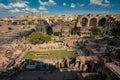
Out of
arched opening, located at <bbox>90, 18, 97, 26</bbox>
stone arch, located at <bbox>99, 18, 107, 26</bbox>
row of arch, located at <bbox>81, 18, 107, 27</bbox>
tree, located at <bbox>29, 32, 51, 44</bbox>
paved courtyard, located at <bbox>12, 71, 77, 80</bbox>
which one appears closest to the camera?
paved courtyard, located at <bbox>12, 71, 77, 80</bbox>

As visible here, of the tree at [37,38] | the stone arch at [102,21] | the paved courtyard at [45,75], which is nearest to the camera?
the paved courtyard at [45,75]

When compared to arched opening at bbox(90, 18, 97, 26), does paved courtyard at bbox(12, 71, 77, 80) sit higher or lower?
lower

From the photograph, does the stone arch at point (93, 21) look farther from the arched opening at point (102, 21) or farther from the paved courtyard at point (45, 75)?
the paved courtyard at point (45, 75)

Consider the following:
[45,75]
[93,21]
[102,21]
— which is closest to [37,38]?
[45,75]

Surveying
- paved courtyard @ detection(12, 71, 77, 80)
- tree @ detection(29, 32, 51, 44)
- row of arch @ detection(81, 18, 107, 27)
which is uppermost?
row of arch @ detection(81, 18, 107, 27)

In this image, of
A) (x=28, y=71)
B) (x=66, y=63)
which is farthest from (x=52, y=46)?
(x=28, y=71)

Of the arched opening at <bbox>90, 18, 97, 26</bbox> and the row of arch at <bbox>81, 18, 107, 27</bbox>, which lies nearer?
the row of arch at <bbox>81, 18, 107, 27</bbox>

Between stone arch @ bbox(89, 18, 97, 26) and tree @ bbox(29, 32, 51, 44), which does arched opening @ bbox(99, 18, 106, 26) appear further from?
tree @ bbox(29, 32, 51, 44)

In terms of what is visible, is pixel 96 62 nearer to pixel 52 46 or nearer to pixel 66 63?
pixel 66 63

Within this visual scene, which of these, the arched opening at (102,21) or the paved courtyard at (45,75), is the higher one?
the arched opening at (102,21)

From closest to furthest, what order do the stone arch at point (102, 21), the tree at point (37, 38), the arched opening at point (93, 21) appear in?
the tree at point (37, 38) < the stone arch at point (102, 21) < the arched opening at point (93, 21)

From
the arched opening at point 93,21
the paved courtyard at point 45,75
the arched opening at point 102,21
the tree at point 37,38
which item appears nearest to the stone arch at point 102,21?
the arched opening at point 102,21

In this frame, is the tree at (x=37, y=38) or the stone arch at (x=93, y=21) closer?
the tree at (x=37, y=38)

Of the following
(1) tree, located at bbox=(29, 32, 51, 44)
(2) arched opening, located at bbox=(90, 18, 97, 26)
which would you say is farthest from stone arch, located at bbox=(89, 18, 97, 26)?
(1) tree, located at bbox=(29, 32, 51, 44)
